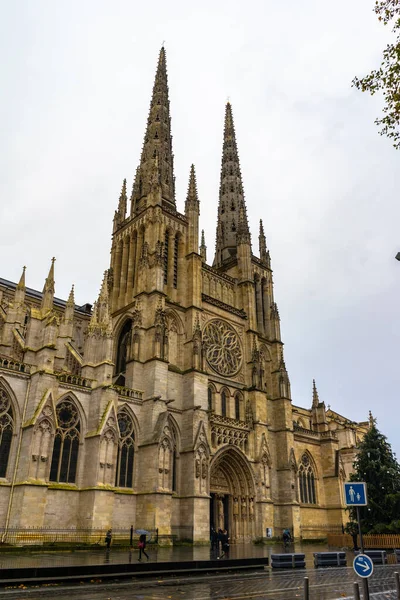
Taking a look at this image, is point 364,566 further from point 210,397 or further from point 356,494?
point 210,397

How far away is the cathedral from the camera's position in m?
23.7

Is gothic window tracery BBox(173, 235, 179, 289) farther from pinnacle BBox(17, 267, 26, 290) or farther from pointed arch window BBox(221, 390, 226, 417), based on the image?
pinnacle BBox(17, 267, 26, 290)

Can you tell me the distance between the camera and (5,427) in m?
22.8

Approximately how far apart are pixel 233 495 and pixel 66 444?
1405 centimetres

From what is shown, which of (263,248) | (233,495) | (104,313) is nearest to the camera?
(104,313)

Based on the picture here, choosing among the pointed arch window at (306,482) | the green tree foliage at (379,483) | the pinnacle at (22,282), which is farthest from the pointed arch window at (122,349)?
the pointed arch window at (306,482)

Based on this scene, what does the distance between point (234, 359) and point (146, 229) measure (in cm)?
1247

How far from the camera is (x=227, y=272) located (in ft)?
145

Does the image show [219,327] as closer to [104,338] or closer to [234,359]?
[234,359]

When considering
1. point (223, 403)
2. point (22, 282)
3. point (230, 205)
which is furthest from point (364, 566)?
point (230, 205)

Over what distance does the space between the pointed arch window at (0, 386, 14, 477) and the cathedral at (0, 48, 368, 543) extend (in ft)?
0.21

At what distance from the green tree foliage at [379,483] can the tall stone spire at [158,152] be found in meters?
25.1

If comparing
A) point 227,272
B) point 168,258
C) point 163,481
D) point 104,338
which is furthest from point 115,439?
point 227,272

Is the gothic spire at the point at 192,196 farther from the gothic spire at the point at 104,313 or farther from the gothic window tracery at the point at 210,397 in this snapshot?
the gothic window tracery at the point at 210,397
